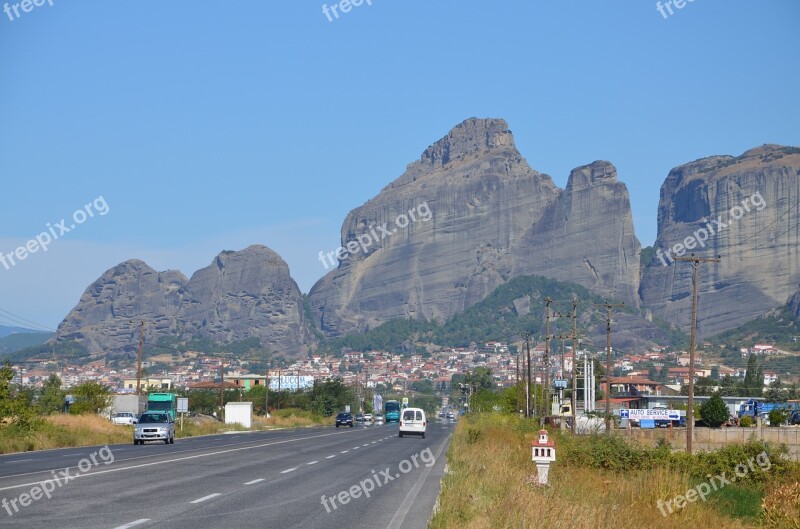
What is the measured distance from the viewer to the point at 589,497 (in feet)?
62.3

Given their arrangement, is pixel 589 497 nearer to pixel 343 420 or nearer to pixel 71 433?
pixel 71 433

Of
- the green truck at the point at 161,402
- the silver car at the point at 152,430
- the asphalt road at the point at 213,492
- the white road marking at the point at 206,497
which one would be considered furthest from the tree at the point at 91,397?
the white road marking at the point at 206,497

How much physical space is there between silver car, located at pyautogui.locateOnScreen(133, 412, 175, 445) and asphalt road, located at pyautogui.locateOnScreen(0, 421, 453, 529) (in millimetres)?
14162

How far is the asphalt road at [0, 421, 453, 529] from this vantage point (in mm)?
16062

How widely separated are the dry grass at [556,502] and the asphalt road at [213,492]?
996 mm

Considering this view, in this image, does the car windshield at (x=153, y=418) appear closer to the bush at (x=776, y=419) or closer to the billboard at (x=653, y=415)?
the billboard at (x=653, y=415)

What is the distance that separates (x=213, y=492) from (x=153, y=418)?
101ft

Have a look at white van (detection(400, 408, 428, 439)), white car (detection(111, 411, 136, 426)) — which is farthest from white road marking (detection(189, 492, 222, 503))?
white car (detection(111, 411, 136, 426))

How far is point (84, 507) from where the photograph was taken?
17156 millimetres

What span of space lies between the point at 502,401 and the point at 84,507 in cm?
11603

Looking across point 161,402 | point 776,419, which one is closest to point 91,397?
point 161,402

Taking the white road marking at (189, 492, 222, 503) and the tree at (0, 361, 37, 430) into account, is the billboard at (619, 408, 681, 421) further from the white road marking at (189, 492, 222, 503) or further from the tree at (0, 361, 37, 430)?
the white road marking at (189, 492, 222, 503)

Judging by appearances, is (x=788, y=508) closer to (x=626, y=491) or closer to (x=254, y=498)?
(x=626, y=491)

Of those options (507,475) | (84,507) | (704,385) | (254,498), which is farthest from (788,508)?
(704,385)
